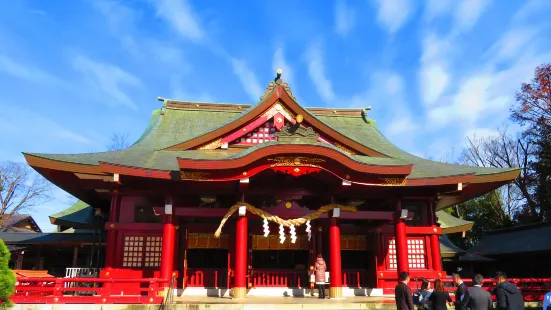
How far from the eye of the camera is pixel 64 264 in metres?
26.9

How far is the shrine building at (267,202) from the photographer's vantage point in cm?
1337

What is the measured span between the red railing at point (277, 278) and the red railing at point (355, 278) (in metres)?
1.57

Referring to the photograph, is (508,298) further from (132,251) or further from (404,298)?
(132,251)

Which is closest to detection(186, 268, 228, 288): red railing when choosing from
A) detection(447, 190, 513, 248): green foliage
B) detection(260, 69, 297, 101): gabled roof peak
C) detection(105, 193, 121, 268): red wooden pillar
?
detection(105, 193, 121, 268): red wooden pillar

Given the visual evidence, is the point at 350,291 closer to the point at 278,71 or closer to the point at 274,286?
the point at 274,286

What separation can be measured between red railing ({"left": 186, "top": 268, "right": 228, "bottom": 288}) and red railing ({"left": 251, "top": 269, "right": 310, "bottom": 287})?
109cm

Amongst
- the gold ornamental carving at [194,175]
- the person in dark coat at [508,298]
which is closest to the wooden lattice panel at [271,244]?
the gold ornamental carving at [194,175]

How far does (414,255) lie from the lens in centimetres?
1605

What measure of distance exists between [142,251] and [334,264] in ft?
22.1

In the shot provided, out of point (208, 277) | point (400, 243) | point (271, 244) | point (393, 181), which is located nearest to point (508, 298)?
point (393, 181)

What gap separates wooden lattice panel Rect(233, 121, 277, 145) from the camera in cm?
1692

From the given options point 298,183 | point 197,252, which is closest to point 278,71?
point 298,183

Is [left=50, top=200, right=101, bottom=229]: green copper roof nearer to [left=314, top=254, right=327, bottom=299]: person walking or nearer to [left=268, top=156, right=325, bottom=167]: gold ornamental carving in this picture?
[left=268, top=156, right=325, bottom=167]: gold ornamental carving

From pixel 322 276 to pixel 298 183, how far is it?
3.30m
